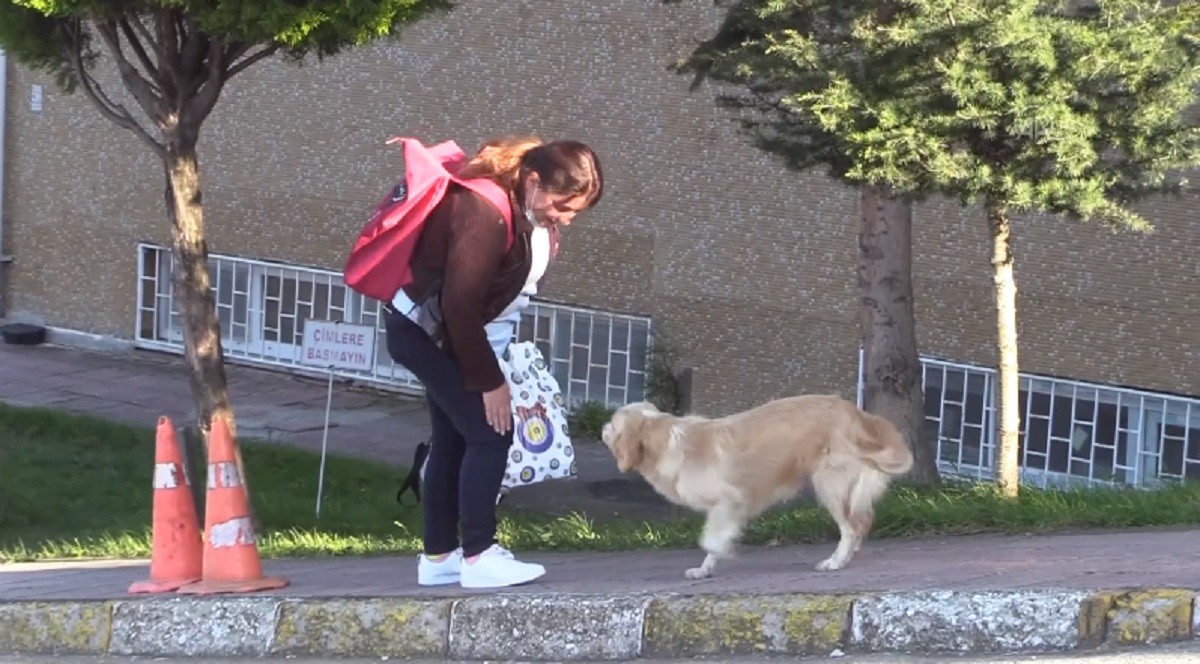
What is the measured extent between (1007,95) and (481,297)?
2.93 m

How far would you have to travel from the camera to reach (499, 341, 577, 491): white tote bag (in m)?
6.22

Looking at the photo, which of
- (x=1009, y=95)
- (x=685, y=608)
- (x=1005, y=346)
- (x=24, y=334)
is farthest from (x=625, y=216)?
(x=685, y=608)

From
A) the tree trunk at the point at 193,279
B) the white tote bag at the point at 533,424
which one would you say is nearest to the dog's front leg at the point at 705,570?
the white tote bag at the point at 533,424

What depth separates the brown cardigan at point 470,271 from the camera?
5.62 m

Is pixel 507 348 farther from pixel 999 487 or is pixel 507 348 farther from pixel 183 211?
pixel 183 211

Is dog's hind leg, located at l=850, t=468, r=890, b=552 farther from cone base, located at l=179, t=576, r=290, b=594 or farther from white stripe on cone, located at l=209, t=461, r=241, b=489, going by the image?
white stripe on cone, located at l=209, t=461, r=241, b=489

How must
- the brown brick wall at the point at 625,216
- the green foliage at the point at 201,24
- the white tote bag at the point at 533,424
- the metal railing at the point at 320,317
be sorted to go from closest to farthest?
1. the white tote bag at the point at 533,424
2. the green foliage at the point at 201,24
3. the brown brick wall at the point at 625,216
4. the metal railing at the point at 320,317

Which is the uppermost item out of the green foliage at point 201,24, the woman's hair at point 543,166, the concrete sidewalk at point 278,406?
the green foliage at point 201,24

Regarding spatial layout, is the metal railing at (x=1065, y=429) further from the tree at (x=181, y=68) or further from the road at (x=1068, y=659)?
the road at (x=1068, y=659)

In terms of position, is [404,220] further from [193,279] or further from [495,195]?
[193,279]

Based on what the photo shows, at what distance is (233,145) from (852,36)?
37.0 ft

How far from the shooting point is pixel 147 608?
6.20m

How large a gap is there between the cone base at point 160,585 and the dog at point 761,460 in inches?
69.2

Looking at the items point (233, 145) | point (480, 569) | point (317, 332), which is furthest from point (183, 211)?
point (233, 145)
